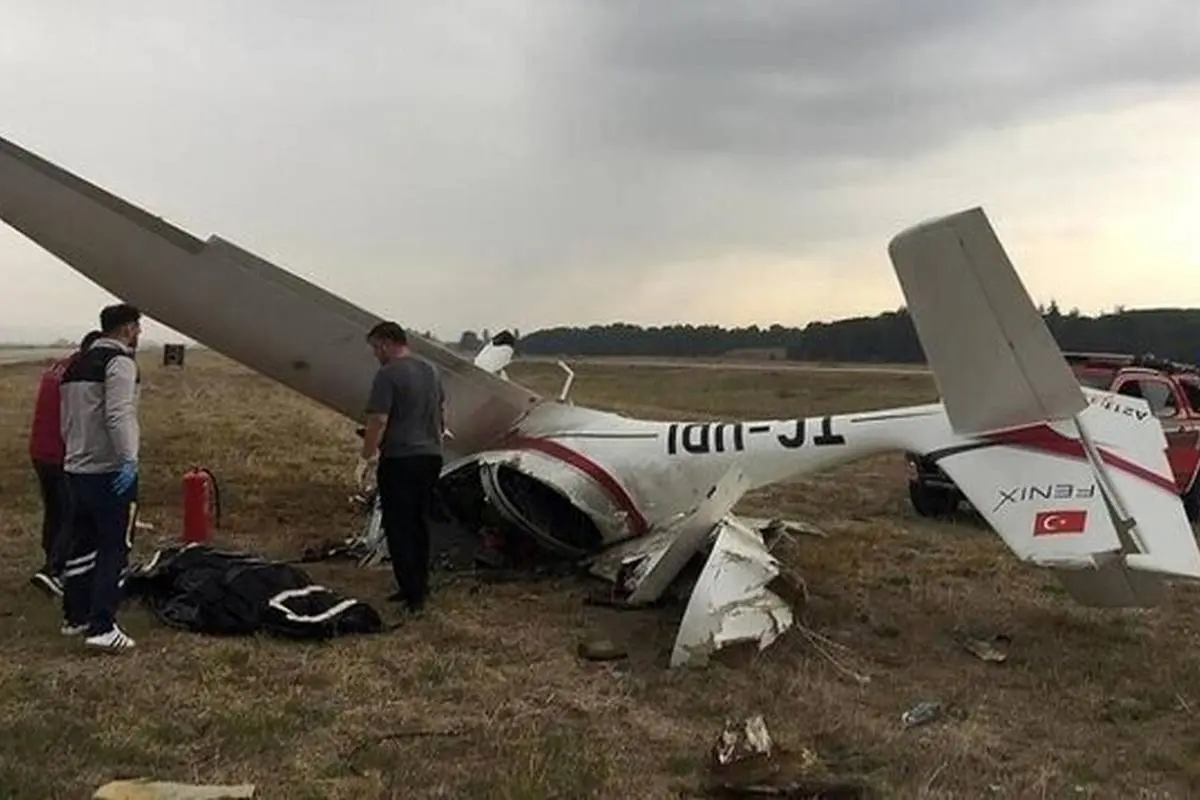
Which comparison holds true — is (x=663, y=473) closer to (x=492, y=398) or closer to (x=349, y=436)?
(x=492, y=398)

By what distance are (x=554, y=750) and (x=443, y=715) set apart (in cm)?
76

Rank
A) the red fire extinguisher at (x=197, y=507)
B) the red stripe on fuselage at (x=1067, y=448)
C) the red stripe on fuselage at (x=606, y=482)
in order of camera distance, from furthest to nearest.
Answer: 1. the red fire extinguisher at (x=197, y=507)
2. the red stripe on fuselage at (x=606, y=482)
3. the red stripe on fuselage at (x=1067, y=448)

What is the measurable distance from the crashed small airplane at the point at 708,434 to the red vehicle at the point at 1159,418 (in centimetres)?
566

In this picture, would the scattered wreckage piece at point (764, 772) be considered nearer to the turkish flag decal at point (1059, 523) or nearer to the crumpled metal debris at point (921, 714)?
the crumpled metal debris at point (921, 714)

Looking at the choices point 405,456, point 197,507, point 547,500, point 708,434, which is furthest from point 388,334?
point 197,507

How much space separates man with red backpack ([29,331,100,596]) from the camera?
787 cm

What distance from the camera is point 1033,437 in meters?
6.84

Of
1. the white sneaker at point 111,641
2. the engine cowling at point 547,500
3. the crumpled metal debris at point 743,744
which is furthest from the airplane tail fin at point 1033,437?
the white sneaker at point 111,641

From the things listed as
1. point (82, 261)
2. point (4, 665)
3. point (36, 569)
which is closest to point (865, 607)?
point (4, 665)

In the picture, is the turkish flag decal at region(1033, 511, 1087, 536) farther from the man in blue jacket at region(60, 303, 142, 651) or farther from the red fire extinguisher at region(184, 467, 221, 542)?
the red fire extinguisher at region(184, 467, 221, 542)

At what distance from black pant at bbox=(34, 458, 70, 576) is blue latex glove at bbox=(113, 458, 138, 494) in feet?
4.76

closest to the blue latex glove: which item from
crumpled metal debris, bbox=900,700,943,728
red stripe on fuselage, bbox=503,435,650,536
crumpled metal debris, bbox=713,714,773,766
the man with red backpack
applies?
the man with red backpack

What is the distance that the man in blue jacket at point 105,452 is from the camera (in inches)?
259

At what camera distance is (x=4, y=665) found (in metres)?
6.19
